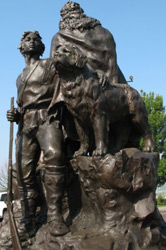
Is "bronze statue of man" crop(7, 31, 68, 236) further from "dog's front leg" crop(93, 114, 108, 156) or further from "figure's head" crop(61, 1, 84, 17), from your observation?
"figure's head" crop(61, 1, 84, 17)

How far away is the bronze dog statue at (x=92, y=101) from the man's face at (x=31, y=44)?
0.78 metres

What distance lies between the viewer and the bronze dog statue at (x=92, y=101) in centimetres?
444

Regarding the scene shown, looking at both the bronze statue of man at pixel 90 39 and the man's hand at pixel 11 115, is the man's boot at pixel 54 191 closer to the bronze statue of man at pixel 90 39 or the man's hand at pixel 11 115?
the man's hand at pixel 11 115

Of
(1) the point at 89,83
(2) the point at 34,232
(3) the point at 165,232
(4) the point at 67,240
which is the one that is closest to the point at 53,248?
(4) the point at 67,240

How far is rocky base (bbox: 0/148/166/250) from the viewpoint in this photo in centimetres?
425

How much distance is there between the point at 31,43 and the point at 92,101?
1364 millimetres

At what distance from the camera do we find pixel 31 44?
16.7 ft

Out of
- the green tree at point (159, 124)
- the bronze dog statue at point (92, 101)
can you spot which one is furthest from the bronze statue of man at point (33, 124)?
the green tree at point (159, 124)

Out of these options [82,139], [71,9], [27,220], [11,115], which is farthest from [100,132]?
[71,9]

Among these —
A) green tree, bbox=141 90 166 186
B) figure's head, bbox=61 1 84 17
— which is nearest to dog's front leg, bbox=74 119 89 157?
figure's head, bbox=61 1 84 17

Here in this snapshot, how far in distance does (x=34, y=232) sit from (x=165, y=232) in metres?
1.85

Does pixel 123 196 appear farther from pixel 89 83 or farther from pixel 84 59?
pixel 84 59

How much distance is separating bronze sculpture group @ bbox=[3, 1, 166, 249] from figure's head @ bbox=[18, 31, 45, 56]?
0.01 m

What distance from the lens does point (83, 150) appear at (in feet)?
15.9
